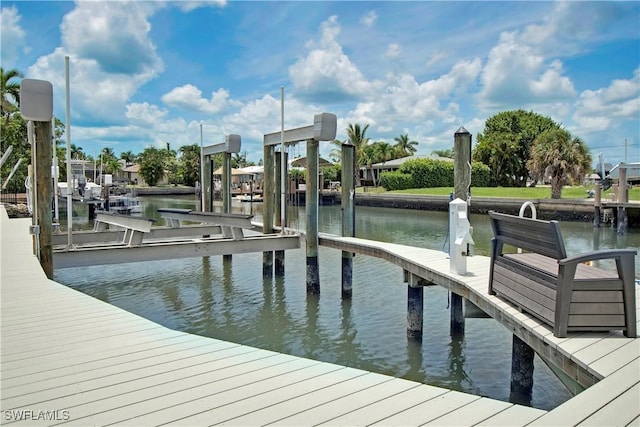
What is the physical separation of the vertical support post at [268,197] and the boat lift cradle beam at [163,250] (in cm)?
166

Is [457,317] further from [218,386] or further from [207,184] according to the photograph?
[207,184]

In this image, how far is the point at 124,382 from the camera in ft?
9.85

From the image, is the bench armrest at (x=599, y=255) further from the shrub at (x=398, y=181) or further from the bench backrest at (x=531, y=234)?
the shrub at (x=398, y=181)

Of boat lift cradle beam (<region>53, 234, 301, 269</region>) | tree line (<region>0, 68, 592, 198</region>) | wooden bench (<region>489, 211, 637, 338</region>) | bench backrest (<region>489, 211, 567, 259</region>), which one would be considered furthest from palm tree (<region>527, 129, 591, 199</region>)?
wooden bench (<region>489, 211, 637, 338</region>)

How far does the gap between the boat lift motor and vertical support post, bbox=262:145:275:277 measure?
21.1 ft

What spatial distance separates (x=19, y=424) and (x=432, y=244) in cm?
1811

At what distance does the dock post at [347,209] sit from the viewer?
10.7 m

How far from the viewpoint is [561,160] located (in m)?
33.1

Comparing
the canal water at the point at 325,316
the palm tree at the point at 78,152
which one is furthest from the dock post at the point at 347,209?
the palm tree at the point at 78,152

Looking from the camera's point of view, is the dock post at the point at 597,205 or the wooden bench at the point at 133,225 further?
the dock post at the point at 597,205

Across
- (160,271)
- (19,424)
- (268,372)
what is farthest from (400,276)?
(19,424)

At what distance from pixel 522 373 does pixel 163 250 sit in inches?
267

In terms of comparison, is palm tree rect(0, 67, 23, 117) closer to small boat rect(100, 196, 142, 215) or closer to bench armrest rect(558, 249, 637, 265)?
small boat rect(100, 196, 142, 215)

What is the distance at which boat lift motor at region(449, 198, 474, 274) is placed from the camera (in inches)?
254
